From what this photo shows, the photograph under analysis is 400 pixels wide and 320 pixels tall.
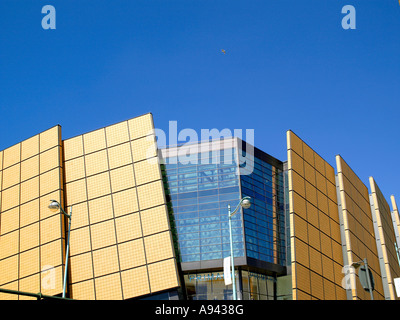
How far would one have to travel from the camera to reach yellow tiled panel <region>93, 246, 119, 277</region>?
3198 cm

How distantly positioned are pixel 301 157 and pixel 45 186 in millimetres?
Answer: 20805

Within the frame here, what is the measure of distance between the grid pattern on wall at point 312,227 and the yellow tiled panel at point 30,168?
2040 centimetres

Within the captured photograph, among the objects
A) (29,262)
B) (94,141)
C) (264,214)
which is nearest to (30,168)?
(94,141)

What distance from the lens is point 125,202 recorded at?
33406 millimetres

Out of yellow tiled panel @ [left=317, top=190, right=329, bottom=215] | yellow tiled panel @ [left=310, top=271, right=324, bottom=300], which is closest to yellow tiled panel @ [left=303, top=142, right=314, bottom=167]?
yellow tiled panel @ [left=317, top=190, right=329, bottom=215]

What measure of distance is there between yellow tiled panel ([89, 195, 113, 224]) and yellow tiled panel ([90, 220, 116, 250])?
0.44 m

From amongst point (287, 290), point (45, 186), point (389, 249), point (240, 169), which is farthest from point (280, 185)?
point (45, 186)

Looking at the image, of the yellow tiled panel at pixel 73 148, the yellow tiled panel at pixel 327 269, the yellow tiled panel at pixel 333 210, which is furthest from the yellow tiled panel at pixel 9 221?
the yellow tiled panel at pixel 333 210

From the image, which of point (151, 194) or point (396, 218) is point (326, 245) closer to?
point (151, 194)

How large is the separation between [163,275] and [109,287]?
4023mm

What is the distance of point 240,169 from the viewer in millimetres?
42156

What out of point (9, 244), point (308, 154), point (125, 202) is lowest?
point (9, 244)

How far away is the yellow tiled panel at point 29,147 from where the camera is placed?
37.7 meters

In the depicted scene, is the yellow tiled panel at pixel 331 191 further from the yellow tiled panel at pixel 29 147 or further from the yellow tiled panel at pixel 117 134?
the yellow tiled panel at pixel 29 147
